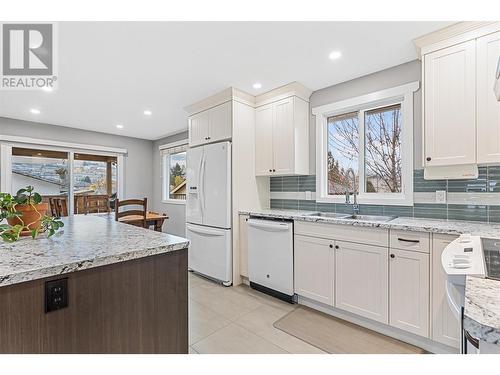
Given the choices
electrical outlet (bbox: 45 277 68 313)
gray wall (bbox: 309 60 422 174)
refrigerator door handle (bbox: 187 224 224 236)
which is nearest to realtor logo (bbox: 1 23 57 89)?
electrical outlet (bbox: 45 277 68 313)

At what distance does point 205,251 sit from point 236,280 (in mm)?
561

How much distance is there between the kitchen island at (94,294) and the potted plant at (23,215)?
0.07 metres

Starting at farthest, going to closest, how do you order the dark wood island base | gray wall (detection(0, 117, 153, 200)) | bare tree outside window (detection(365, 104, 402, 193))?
gray wall (detection(0, 117, 153, 200))
bare tree outside window (detection(365, 104, 402, 193))
the dark wood island base

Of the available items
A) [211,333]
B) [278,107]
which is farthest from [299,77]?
[211,333]

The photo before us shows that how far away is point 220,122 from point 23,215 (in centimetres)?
225

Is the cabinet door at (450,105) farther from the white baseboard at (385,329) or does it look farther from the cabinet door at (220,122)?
the cabinet door at (220,122)

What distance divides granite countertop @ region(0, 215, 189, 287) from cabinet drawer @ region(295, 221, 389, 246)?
1.46 m

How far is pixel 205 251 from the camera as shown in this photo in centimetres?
328

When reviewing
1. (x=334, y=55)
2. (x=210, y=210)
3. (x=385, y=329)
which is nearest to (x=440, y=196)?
(x=385, y=329)

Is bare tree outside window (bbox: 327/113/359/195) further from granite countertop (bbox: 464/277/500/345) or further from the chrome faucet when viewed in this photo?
granite countertop (bbox: 464/277/500/345)

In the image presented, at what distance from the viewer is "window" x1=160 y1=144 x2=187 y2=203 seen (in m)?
5.34

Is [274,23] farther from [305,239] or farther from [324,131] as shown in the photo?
[305,239]
